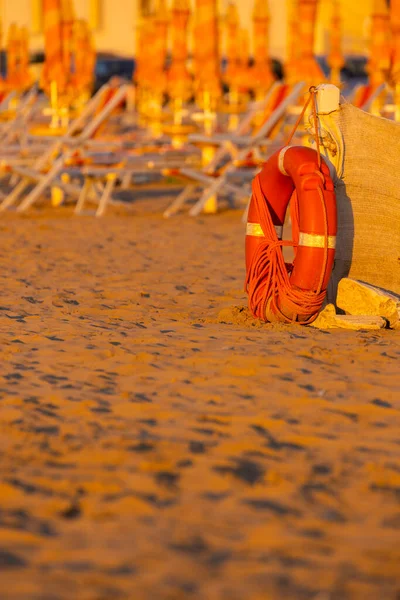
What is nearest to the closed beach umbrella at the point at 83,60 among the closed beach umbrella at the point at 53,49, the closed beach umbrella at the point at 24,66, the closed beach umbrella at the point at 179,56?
the closed beach umbrella at the point at 24,66

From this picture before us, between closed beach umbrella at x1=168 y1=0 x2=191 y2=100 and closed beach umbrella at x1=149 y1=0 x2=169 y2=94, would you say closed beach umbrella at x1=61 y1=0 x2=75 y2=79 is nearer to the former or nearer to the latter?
closed beach umbrella at x1=149 y1=0 x2=169 y2=94

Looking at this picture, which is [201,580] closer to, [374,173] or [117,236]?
[374,173]

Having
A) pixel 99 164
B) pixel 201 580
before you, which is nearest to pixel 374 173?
pixel 201 580

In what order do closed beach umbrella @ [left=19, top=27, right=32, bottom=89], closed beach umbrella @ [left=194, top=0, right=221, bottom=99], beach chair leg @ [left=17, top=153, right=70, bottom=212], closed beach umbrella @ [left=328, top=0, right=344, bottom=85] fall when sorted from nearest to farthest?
beach chair leg @ [left=17, top=153, right=70, bottom=212]
closed beach umbrella @ [left=194, top=0, right=221, bottom=99]
closed beach umbrella @ [left=19, top=27, right=32, bottom=89]
closed beach umbrella @ [left=328, top=0, right=344, bottom=85]

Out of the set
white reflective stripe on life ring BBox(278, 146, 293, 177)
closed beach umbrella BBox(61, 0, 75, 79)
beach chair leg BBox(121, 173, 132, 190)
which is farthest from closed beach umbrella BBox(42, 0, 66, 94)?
white reflective stripe on life ring BBox(278, 146, 293, 177)

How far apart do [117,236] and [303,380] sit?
15.9 ft

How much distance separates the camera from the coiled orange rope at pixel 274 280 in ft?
15.6

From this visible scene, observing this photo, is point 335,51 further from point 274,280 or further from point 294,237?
point 274,280

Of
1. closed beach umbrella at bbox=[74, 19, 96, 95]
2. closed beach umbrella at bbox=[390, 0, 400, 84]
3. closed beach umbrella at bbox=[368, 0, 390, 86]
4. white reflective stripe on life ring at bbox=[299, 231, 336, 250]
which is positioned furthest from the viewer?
closed beach umbrella at bbox=[74, 19, 96, 95]

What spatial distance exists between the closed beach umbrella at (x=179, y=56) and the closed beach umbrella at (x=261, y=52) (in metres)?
1.84

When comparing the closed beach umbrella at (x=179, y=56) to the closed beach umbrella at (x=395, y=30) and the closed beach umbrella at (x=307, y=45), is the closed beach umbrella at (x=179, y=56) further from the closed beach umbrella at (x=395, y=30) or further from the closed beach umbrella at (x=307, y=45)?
the closed beach umbrella at (x=395, y=30)

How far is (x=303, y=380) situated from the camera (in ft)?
12.4

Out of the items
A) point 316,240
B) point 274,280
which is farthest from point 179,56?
point 316,240

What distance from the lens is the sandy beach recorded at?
2.30m
